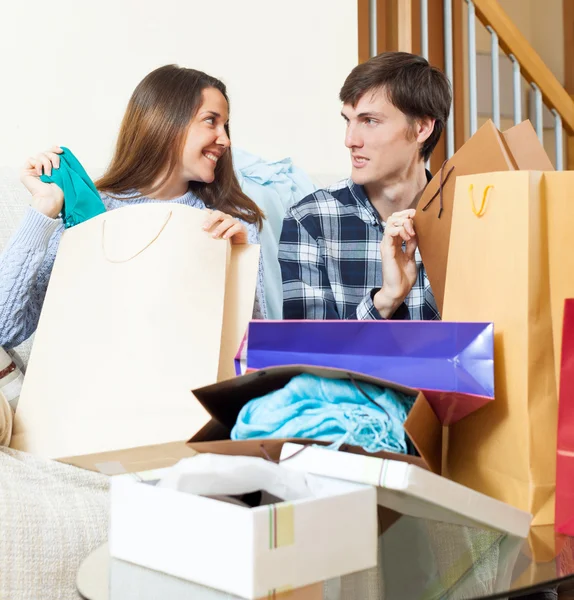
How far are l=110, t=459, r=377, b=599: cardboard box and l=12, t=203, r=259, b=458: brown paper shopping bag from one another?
19.3 inches

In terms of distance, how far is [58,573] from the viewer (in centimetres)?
89

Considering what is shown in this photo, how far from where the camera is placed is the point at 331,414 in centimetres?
74

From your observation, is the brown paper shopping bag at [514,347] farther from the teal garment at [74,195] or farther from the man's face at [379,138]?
the man's face at [379,138]

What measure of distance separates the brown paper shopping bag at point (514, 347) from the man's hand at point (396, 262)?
428mm

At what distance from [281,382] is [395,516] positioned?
18 centimetres

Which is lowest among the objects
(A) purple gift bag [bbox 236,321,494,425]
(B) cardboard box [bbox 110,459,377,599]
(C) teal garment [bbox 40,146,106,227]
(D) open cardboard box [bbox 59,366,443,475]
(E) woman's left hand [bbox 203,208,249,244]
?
(B) cardboard box [bbox 110,459,377,599]

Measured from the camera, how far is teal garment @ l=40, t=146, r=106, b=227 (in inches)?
57.1

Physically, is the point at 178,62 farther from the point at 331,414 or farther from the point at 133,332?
the point at 331,414

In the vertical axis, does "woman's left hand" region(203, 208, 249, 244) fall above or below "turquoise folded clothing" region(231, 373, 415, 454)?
above

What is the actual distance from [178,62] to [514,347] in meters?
1.57

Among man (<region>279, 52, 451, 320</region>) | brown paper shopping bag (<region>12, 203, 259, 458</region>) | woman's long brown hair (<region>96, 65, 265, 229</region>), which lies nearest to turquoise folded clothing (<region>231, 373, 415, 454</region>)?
brown paper shopping bag (<region>12, 203, 259, 458</region>)

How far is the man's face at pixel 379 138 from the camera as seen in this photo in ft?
5.96

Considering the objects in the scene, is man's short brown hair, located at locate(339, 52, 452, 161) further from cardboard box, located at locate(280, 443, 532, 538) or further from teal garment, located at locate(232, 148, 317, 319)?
cardboard box, located at locate(280, 443, 532, 538)

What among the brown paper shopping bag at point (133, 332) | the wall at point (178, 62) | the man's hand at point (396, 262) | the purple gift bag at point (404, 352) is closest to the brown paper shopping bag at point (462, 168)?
the man's hand at point (396, 262)
